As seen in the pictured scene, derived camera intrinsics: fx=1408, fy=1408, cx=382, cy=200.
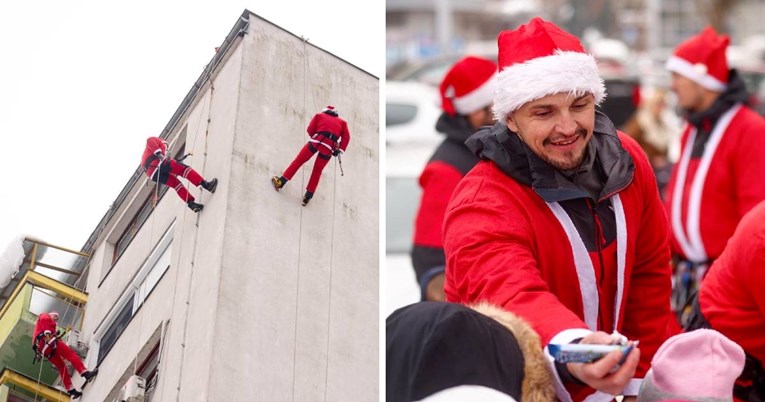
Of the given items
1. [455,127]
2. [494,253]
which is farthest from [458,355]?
[455,127]

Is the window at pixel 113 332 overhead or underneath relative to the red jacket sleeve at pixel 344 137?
underneath

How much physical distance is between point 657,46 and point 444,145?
34982 mm

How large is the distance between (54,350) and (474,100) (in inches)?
116

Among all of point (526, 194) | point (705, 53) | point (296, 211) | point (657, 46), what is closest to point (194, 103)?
point (296, 211)

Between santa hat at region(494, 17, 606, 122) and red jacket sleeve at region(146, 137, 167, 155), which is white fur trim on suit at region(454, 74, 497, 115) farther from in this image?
red jacket sleeve at region(146, 137, 167, 155)

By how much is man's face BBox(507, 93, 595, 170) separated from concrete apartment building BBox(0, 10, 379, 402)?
1.17 feet

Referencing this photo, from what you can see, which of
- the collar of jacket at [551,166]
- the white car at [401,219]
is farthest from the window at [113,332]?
the white car at [401,219]

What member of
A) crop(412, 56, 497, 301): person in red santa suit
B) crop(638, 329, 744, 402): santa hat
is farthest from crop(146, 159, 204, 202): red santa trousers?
crop(412, 56, 497, 301): person in red santa suit

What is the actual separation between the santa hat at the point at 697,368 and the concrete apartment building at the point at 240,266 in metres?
0.55

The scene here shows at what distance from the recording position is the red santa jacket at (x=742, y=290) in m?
3.27

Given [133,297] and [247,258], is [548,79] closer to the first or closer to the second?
[247,258]

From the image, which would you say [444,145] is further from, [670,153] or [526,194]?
[670,153]

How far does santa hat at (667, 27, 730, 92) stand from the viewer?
5.85 meters

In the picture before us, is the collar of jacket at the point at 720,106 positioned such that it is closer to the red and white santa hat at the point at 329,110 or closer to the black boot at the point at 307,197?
the red and white santa hat at the point at 329,110
